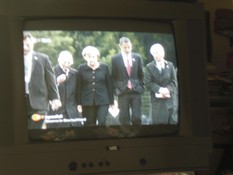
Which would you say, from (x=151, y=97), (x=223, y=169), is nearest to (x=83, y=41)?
(x=151, y=97)

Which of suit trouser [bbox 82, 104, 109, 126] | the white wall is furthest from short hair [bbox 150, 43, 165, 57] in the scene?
the white wall

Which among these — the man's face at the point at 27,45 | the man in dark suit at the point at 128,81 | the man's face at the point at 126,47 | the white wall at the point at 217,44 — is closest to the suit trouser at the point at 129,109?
the man in dark suit at the point at 128,81

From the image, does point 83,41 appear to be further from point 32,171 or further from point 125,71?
point 32,171

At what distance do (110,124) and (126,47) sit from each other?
0.29m

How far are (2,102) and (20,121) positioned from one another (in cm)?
9

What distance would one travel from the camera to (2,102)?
4.46 ft

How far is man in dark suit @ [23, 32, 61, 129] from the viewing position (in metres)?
1.39

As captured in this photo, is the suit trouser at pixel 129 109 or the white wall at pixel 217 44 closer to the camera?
the suit trouser at pixel 129 109

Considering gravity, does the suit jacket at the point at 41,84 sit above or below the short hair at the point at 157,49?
below

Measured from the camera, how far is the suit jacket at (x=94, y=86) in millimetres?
1428

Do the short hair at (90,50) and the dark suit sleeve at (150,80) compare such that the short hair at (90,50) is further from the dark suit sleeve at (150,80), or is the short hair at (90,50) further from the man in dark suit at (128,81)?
the dark suit sleeve at (150,80)

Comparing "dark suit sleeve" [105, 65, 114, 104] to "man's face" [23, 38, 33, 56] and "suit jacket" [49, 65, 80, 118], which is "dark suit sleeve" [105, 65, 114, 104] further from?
"man's face" [23, 38, 33, 56]

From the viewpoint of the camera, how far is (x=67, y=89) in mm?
1418

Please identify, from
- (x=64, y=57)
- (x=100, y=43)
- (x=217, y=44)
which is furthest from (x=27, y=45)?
(x=217, y=44)
